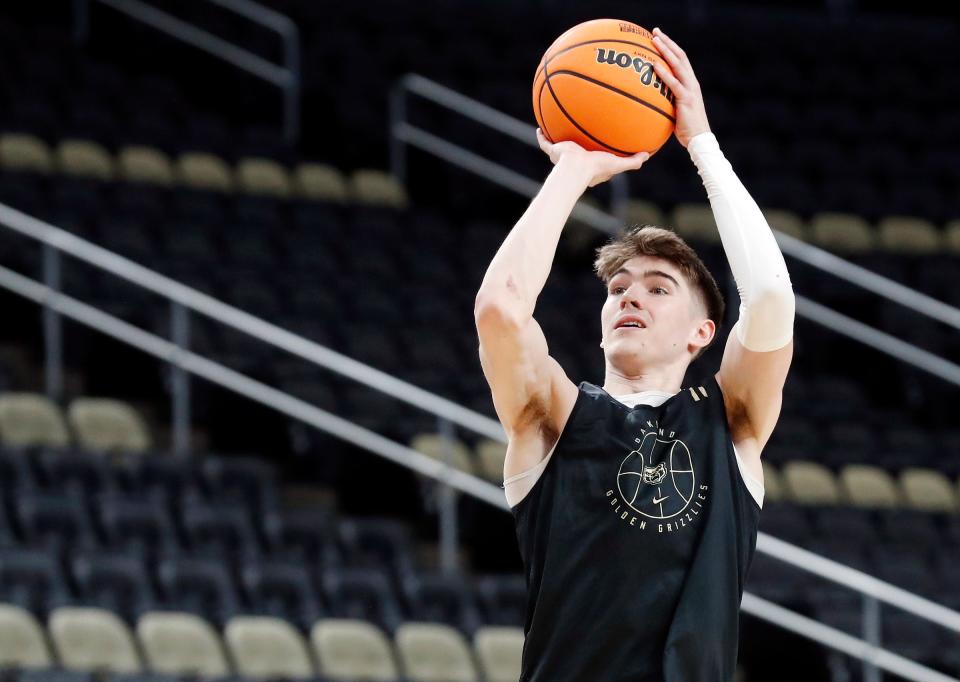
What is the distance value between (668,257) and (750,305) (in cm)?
19

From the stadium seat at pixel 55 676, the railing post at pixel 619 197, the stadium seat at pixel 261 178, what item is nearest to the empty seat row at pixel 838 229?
the railing post at pixel 619 197

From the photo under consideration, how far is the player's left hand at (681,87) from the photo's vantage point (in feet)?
9.32

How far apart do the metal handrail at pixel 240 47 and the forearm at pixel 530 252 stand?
920 centimetres

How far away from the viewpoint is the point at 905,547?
27.8 ft

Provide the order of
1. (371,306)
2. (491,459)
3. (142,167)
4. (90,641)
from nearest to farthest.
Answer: (90,641), (491,459), (371,306), (142,167)

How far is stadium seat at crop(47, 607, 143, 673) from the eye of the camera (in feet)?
20.5

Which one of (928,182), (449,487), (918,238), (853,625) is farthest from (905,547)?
(928,182)

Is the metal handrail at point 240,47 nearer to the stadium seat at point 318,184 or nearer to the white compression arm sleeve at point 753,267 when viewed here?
the stadium seat at point 318,184

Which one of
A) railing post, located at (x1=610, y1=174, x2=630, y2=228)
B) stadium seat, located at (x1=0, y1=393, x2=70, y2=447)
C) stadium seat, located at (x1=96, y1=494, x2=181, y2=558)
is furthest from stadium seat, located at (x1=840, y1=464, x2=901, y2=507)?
Result: stadium seat, located at (x1=0, y1=393, x2=70, y2=447)

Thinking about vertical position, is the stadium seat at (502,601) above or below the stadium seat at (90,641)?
above

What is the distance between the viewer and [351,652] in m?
6.68

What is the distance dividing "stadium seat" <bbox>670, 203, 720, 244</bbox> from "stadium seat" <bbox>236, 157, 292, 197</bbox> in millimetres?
2477

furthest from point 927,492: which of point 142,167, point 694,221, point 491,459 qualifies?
point 142,167

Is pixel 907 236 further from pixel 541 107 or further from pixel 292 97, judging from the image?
pixel 541 107
